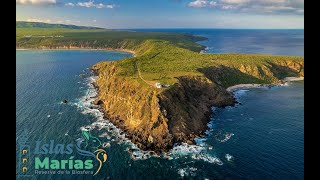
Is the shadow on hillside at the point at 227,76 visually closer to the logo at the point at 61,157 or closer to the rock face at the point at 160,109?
the rock face at the point at 160,109

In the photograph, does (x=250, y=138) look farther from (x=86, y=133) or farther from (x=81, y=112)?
(x=81, y=112)

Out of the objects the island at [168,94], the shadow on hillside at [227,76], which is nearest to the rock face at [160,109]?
the island at [168,94]

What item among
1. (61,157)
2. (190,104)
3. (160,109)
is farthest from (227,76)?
(61,157)

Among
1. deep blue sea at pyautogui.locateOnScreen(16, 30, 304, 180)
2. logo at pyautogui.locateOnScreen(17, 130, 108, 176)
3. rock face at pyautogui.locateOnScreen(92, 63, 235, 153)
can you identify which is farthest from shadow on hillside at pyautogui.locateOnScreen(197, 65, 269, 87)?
logo at pyautogui.locateOnScreen(17, 130, 108, 176)

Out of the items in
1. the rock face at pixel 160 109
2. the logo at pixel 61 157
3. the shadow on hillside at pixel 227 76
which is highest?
the shadow on hillside at pixel 227 76

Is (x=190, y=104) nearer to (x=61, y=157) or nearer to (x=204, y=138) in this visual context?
(x=204, y=138)
